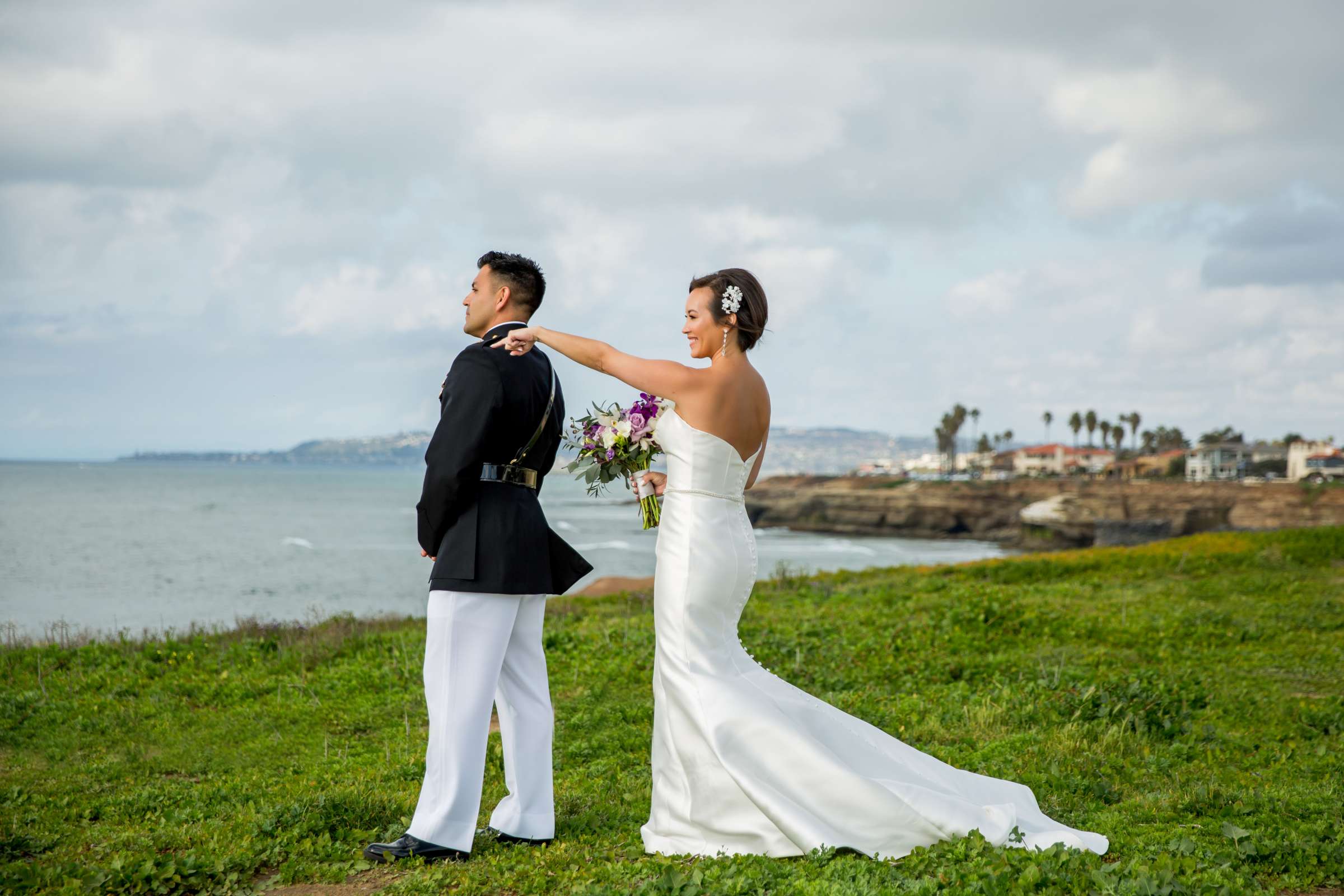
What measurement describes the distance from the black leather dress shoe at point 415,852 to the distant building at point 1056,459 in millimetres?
133751

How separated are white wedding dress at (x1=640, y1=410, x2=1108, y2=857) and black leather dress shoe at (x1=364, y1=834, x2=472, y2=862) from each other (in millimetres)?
1017

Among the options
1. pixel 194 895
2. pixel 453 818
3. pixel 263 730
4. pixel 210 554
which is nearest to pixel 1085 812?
pixel 453 818

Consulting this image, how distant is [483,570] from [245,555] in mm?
59021

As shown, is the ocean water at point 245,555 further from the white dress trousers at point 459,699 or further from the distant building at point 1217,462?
the distant building at point 1217,462

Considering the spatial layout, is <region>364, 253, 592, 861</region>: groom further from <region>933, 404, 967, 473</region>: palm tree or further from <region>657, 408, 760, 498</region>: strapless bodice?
<region>933, 404, 967, 473</region>: palm tree

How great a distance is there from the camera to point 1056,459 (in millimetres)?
147625

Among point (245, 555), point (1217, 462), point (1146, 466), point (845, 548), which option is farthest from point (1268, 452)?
point (245, 555)

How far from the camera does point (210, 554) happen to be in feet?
192

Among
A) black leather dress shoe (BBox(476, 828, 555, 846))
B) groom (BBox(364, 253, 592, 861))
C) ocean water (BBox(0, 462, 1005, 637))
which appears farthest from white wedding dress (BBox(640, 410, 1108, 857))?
ocean water (BBox(0, 462, 1005, 637))

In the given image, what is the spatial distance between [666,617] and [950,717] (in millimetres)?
4336

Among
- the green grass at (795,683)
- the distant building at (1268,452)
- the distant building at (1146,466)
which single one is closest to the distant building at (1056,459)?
the distant building at (1146,466)

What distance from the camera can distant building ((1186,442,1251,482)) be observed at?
118188mm

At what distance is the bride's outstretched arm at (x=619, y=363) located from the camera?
17.3 feet

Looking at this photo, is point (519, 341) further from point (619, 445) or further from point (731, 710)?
point (731, 710)
